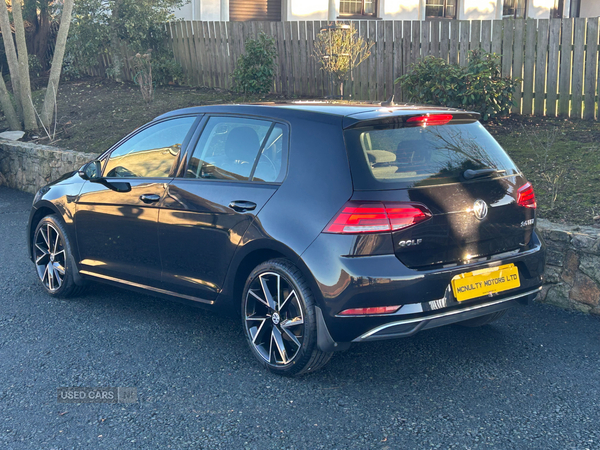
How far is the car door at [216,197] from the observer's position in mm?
4039

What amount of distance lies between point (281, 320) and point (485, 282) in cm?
123

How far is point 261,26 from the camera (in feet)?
47.2

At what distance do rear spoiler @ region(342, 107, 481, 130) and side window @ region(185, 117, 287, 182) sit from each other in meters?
0.49

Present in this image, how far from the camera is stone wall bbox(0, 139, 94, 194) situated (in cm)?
1042

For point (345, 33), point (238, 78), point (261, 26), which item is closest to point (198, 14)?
point (261, 26)

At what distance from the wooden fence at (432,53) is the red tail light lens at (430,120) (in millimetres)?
6617

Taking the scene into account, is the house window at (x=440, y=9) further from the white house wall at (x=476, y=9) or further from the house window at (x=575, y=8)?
the house window at (x=575, y=8)

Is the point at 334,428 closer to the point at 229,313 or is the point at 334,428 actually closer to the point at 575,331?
the point at 229,313

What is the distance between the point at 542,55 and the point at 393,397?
8.13m

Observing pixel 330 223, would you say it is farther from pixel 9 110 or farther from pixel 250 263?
pixel 9 110

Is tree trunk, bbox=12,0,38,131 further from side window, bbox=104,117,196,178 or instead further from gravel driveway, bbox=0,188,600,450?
gravel driveway, bbox=0,188,600,450

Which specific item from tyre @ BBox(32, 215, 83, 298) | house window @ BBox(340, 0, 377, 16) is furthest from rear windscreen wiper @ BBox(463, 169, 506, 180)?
house window @ BBox(340, 0, 377, 16)

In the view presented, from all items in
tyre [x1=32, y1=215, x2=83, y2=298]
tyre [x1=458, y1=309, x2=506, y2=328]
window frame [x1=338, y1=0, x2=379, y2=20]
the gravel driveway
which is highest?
window frame [x1=338, y1=0, x2=379, y2=20]

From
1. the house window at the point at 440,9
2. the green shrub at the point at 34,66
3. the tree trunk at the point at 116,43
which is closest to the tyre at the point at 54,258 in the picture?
the tree trunk at the point at 116,43
